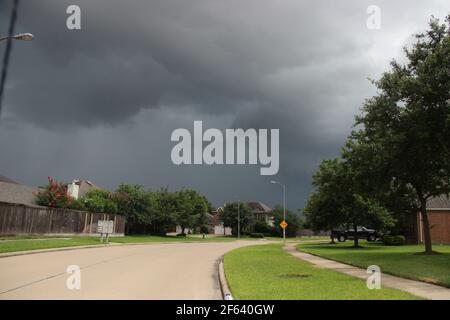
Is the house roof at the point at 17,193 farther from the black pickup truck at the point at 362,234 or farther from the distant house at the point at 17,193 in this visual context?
the black pickup truck at the point at 362,234

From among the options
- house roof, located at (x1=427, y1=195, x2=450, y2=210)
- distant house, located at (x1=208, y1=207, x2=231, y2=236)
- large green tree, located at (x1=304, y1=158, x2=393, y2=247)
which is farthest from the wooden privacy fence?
distant house, located at (x1=208, y1=207, x2=231, y2=236)

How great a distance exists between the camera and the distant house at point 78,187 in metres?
56.9

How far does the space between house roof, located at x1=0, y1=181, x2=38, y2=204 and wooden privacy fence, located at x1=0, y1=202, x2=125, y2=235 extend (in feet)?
19.6

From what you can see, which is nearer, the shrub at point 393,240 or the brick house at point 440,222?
the shrub at point 393,240

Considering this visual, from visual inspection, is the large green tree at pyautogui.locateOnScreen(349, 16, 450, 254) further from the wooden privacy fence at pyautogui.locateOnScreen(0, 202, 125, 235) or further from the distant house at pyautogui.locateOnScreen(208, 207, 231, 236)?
the distant house at pyautogui.locateOnScreen(208, 207, 231, 236)

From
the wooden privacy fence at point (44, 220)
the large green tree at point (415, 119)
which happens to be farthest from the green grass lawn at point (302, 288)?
the wooden privacy fence at point (44, 220)

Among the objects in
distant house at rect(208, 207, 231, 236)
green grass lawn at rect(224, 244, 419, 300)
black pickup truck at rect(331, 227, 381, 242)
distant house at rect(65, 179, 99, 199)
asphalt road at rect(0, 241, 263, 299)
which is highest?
distant house at rect(65, 179, 99, 199)

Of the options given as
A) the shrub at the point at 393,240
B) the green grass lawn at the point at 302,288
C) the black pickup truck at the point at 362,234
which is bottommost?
the green grass lawn at the point at 302,288

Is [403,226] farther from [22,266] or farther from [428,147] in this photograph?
[22,266]

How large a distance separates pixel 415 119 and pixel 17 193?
39761 mm

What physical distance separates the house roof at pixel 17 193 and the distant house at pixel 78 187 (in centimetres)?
929

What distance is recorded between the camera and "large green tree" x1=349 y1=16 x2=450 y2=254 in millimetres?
18906
